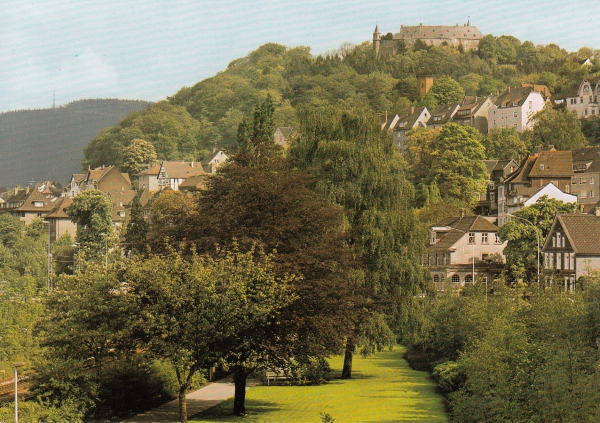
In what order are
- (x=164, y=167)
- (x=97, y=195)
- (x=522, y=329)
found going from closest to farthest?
(x=522, y=329) → (x=97, y=195) → (x=164, y=167)

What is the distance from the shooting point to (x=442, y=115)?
162375mm

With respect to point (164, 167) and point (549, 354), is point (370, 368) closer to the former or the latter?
point (549, 354)

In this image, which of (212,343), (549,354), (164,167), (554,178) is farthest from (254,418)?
(164,167)

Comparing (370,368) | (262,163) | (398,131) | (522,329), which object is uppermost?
(398,131)

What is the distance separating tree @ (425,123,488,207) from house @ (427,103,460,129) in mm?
41985

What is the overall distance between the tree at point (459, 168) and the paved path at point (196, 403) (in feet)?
223

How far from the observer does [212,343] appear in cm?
3459

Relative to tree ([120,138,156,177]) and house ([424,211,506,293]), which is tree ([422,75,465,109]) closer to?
tree ([120,138,156,177])

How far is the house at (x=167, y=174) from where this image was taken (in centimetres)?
16050

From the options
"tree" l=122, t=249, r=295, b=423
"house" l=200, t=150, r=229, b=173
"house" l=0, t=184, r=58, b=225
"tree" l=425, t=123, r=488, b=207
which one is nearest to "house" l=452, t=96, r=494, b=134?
"tree" l=425, t=123, r=488, b=207

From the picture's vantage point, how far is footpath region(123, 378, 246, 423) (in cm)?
3491

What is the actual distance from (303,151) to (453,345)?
10.9m

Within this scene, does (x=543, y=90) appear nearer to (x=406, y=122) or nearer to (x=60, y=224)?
(x=406, y=122)

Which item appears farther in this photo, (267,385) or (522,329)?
(267,385)
